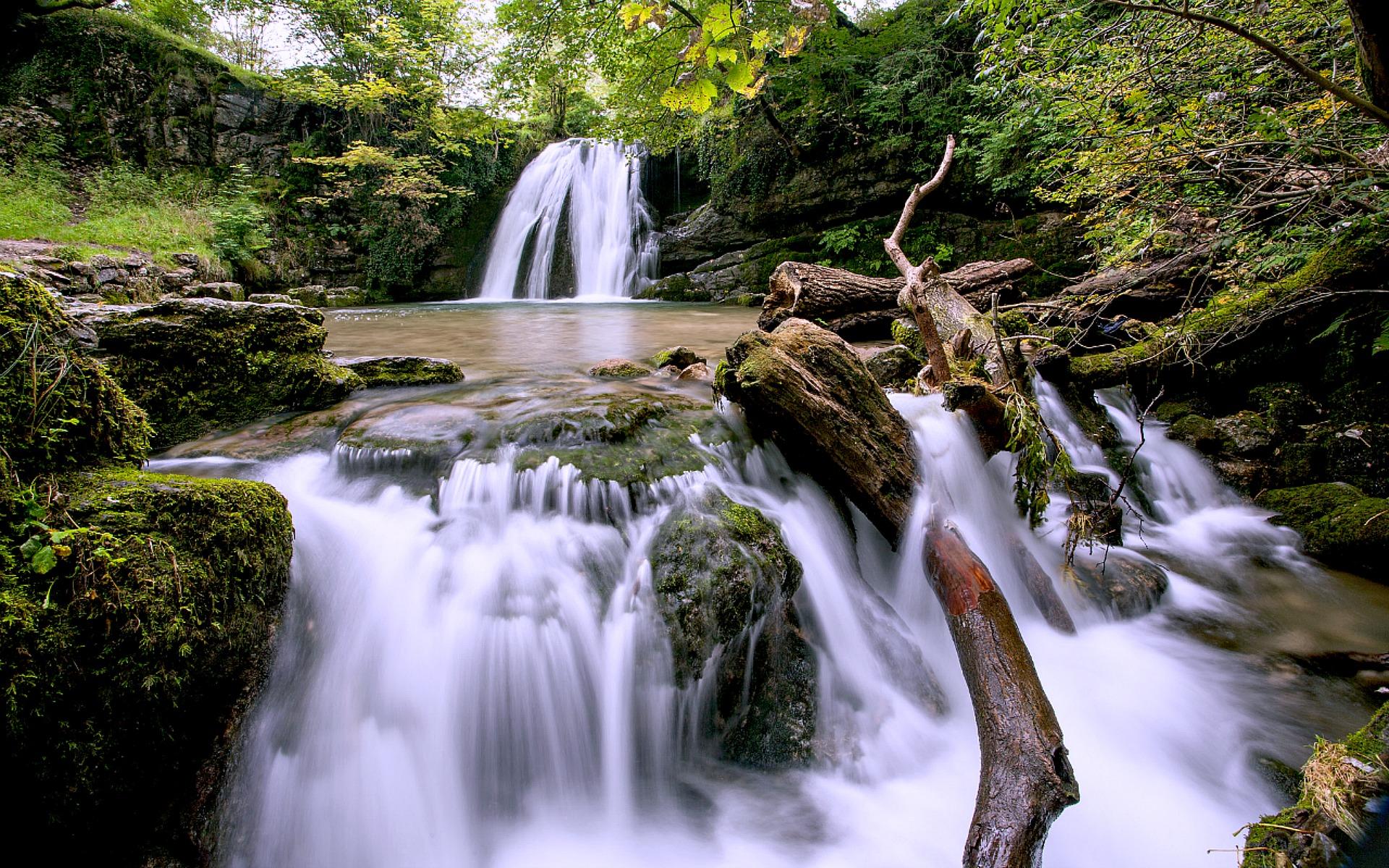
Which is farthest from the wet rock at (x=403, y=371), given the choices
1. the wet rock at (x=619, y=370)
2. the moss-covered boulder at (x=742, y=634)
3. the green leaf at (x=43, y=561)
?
the green leaf at (x=43, y=561)

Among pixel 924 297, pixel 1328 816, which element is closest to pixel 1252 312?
pixel 924 297

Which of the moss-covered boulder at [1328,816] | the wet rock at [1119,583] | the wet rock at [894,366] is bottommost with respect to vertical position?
the wet rock at [1119,583]

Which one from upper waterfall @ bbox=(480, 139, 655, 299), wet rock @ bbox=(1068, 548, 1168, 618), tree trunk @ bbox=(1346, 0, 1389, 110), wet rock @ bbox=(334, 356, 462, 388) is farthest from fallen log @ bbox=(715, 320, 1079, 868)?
upper waterfall @ bbox=(480, 139, 655, 299)

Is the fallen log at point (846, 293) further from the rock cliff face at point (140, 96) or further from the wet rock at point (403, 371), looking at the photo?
the rock cliff face at point (140, 96)

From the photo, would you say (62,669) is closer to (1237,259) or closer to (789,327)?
(789,327)

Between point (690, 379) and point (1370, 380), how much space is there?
5331 millimetres

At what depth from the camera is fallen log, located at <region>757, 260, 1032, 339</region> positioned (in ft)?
22.5

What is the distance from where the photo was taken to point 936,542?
2.60 m

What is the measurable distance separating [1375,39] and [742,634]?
3005 mm

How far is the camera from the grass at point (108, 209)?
10.4 metres

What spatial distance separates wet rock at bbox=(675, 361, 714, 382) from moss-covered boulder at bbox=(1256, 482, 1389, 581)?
4.48 meters

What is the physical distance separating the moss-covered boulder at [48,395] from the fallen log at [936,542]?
8.95 feet

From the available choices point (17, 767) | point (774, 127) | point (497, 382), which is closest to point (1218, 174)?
point (497, 382)

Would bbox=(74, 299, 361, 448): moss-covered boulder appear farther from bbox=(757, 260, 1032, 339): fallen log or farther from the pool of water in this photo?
bbox=(757, 260, 1032, 339): fallen log
